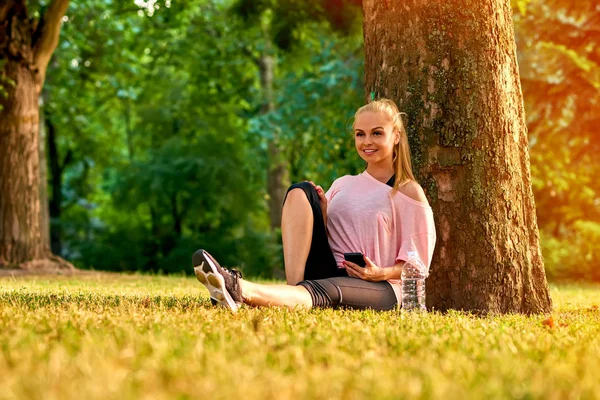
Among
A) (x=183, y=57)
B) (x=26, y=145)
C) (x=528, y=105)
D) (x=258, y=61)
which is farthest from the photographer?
(x=258, y=61)

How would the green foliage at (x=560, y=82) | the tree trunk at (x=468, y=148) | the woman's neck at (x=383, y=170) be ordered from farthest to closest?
the green foliage at (x=560, y=82), the tree trunk at (x=468, y=148), the woman's neck at (x=383, y=170)

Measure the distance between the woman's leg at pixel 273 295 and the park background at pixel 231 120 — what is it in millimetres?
9482

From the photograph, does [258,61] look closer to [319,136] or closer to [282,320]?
[319,136]

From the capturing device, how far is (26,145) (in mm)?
14969

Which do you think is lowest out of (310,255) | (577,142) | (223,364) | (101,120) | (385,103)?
(223,364)

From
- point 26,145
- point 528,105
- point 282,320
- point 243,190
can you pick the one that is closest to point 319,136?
point 528,105

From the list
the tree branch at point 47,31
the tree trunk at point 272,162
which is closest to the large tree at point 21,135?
the tree branch at point 47,31

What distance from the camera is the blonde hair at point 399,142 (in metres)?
6.27

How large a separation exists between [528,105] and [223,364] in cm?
1927

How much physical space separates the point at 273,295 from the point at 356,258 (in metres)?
0.74

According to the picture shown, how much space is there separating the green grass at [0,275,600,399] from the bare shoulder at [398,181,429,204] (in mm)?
987

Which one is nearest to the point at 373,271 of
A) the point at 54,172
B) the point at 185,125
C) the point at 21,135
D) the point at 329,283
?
the point at 329,283

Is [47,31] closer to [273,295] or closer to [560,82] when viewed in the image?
[273,295]

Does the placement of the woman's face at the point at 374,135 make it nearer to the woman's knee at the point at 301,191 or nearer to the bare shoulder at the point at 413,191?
the bare shoulder at the point at 413,191
